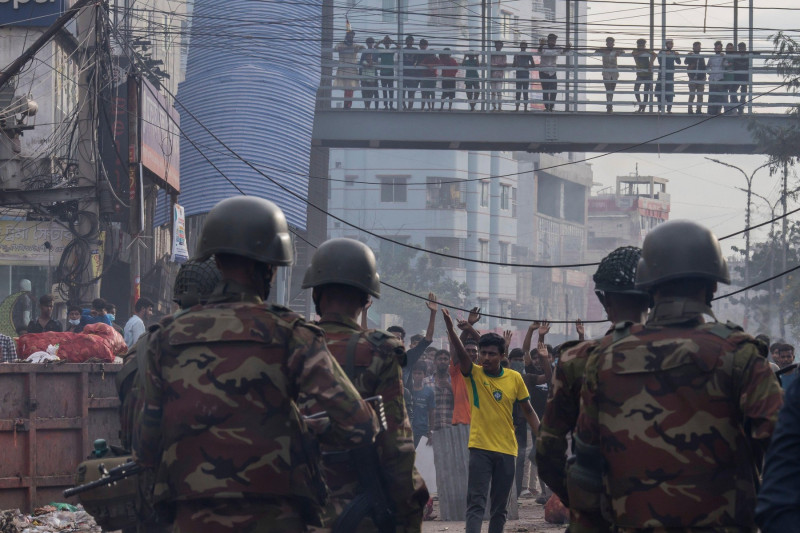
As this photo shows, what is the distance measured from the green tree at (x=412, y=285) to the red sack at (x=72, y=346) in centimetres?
5499

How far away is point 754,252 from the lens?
51.3 m

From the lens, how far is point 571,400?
4051mm

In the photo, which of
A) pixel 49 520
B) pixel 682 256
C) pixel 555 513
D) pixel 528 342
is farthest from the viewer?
pixel 528 342

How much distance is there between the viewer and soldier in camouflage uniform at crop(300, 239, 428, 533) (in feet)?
13.5

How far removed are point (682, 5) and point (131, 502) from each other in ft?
77.0

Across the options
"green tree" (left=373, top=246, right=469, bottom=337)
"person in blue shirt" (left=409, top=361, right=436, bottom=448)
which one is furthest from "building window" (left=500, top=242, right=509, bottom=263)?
"person in blue shirt" (left=409, top=361, right=436, bottom=448)

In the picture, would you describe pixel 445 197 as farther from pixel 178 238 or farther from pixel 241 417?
pixel 241 417

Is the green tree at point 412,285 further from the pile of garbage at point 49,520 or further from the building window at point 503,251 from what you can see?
the pile of garbage at point 49,520

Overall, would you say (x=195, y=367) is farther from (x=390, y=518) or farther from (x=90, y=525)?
(x=90, y=525)

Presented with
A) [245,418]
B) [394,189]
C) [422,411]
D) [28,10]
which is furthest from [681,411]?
[394,189]

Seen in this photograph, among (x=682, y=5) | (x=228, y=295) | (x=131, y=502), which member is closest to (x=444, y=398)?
(x=131, y=502)

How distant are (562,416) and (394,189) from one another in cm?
7572

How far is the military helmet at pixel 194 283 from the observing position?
4699 millimetres

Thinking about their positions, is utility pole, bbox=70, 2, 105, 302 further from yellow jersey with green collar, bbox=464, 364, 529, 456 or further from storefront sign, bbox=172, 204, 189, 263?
yellow jersey with green collar, bbox=464, 364, 529, 456
